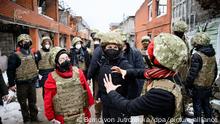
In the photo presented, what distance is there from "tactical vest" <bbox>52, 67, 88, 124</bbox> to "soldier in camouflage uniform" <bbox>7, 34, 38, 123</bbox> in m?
2.33

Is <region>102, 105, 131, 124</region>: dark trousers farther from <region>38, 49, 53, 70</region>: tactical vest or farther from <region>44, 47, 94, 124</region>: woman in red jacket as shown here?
<region>38, 49, 53, 70</region>: tactical vest

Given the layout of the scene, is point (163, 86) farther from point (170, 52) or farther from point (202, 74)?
point (202, 74)

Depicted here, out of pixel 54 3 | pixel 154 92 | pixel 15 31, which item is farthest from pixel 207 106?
pixel 54 3

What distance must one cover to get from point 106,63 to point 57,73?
28.6 inches

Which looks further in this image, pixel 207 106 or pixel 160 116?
pixel 207 106

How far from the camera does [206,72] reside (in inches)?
200

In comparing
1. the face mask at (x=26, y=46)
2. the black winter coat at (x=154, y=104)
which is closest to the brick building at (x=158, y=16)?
the face mask at (x=26, y=46)

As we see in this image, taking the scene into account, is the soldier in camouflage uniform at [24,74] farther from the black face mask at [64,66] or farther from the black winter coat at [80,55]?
the black face mask at [64,66]

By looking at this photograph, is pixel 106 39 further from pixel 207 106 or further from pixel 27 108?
pixel 27 108

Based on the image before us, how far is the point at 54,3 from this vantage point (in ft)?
71.3

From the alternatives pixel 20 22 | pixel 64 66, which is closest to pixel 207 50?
pixel 64 66

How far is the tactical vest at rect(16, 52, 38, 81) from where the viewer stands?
590 cm

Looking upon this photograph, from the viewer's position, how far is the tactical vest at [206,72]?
5.07m

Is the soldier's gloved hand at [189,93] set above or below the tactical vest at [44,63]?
below
